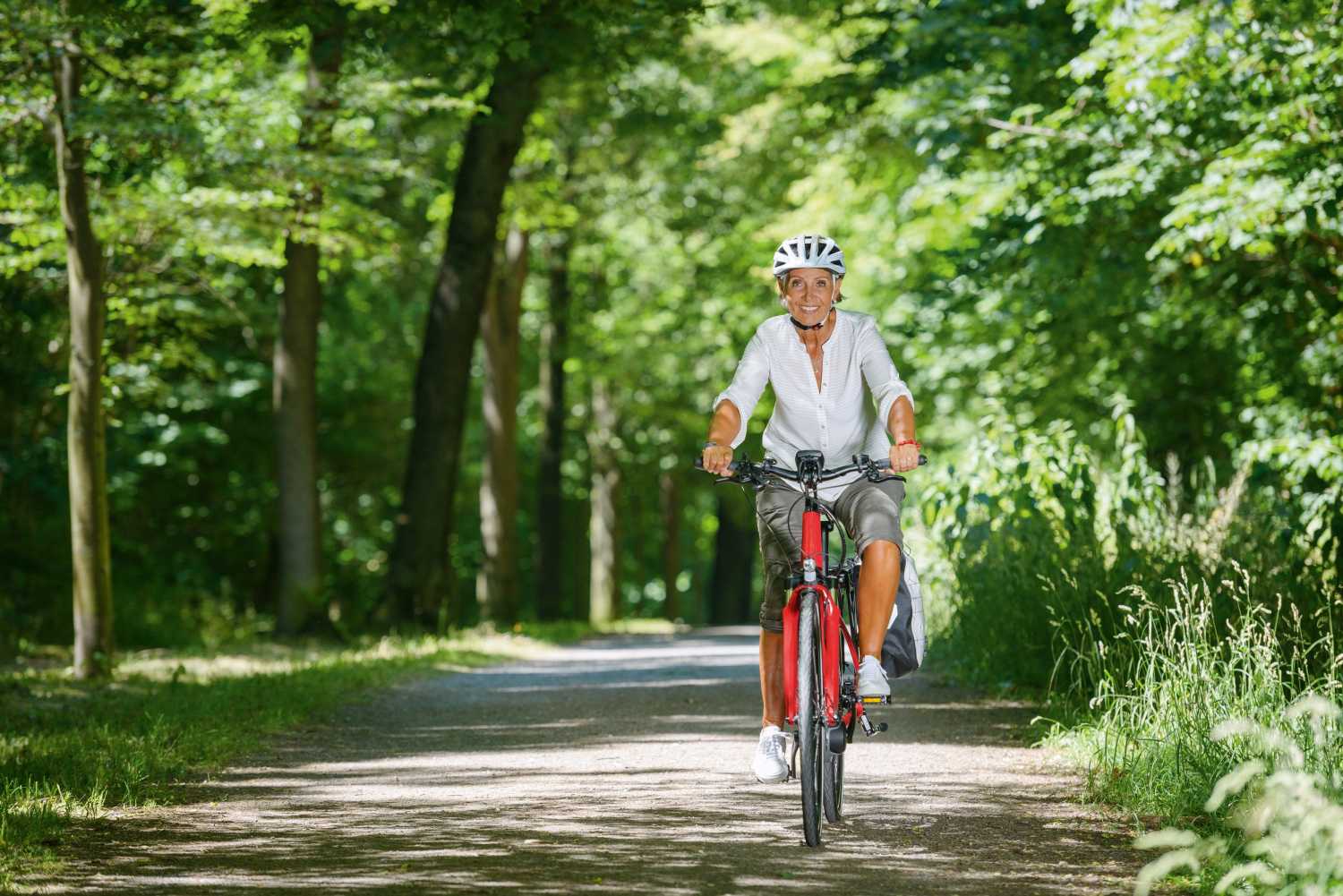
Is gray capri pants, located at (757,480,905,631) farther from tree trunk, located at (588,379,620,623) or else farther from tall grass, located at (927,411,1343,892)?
tree trunk, located at (588,379,620,623)

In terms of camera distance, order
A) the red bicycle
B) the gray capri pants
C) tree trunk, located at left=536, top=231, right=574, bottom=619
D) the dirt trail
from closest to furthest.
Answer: the dirt trail, the red bicycle, the gray capri pants, tree trunk, located at left=536, top=231, right=574, bottom=619

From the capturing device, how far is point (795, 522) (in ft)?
20.8

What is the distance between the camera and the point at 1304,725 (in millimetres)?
6250

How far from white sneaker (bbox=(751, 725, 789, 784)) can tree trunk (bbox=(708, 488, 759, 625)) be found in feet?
99.4

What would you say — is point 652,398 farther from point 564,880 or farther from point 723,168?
point 564,880

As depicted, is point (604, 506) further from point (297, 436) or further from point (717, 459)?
point (717, 459)

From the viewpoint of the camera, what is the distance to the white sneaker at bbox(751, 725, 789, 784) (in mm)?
6387

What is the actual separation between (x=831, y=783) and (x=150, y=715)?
4.47 m

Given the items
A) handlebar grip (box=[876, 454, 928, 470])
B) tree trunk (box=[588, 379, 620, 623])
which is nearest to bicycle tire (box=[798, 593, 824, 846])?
handlebar grip (box=[876, 454, 928, 470])

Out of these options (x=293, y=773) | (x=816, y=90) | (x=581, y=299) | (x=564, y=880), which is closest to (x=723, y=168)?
(x=581, y=299)

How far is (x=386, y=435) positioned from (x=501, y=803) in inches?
951

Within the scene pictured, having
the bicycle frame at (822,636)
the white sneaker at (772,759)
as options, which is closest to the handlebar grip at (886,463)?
the bicycle frame at (822,636)

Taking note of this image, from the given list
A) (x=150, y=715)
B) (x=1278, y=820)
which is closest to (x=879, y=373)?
(x=1278, y=820)

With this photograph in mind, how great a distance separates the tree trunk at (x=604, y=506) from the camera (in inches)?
1227
